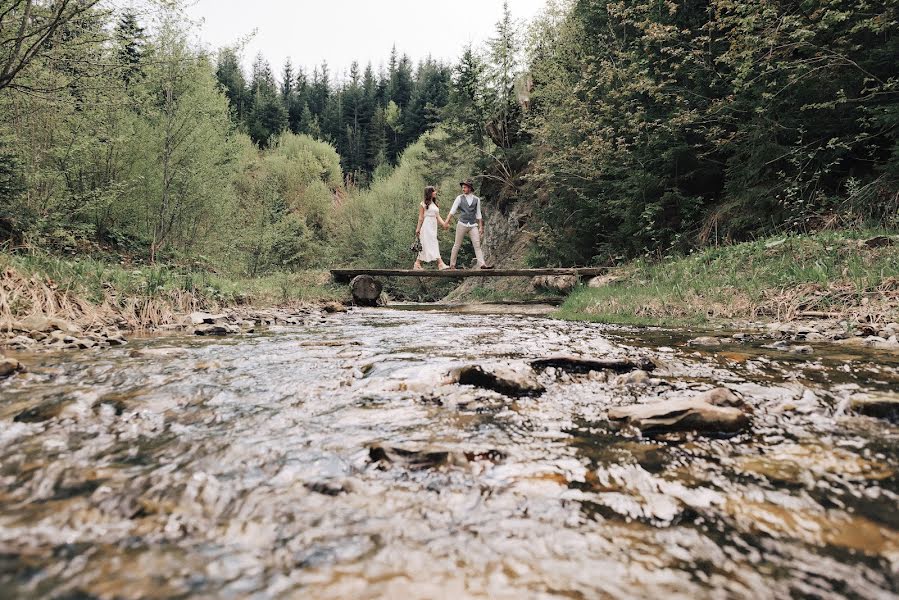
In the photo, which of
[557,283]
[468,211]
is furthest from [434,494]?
[557,283]

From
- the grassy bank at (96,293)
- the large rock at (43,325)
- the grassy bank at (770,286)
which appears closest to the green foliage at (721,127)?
the grassy bank at (770,286)

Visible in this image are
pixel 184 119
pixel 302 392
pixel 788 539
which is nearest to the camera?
pixel 788 539

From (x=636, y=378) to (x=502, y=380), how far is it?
94 cm

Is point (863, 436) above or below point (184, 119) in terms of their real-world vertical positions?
below

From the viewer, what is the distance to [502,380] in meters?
2.99

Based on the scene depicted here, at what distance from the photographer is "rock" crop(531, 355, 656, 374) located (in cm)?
345

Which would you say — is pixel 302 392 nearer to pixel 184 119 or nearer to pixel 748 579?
pixel 748 579

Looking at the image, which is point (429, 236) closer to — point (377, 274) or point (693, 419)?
point (377, 274)

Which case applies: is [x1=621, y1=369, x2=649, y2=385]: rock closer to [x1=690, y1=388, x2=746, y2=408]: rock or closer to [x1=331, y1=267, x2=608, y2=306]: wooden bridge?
[x1=690, y1=388, x2=746, y2=408]: rock

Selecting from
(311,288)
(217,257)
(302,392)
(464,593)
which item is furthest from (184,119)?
(464,593)

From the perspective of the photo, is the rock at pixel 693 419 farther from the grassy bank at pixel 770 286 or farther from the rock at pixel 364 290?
the rock at pixel 364 290

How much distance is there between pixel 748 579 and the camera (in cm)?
111

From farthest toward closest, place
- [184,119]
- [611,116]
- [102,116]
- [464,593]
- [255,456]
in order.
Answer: [184,119] → [611,116] → [102,116] → [255,456] → [464,593]

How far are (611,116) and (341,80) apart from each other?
108572 millimetres
